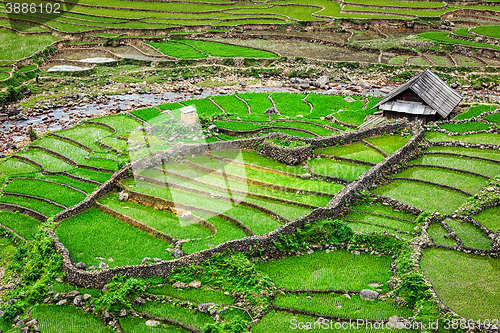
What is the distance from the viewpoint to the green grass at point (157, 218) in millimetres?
18400

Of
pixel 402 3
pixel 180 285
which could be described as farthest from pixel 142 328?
pixel 402 3

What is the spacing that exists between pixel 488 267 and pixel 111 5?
6469cm

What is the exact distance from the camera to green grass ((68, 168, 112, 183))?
24.0 metres

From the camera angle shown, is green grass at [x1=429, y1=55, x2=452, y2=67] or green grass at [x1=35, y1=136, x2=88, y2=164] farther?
green grass at [x1=429, y1=55, x2=452, y2=67]

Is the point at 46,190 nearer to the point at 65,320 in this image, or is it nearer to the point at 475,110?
the point at 65,320

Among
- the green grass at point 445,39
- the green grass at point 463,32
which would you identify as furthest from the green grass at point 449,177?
the green grass at point 463,32

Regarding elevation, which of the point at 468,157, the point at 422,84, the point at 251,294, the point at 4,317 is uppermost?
the point at 422,84

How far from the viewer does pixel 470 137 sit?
26828mm

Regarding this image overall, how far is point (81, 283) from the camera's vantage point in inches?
624

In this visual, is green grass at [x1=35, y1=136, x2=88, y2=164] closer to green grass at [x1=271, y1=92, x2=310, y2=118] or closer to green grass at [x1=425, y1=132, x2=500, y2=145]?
green grass at [x1=271, y1=92, x2=310, y2=118]

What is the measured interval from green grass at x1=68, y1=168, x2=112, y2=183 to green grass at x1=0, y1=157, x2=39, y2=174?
332cm

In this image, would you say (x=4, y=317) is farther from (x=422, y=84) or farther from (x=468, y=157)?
(x=422, y=84)

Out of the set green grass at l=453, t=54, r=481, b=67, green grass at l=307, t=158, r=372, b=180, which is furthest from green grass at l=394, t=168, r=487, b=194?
green grass at l=453, t=54, r=481, b=67

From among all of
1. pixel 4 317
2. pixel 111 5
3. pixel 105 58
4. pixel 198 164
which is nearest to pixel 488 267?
pixel 198 164
